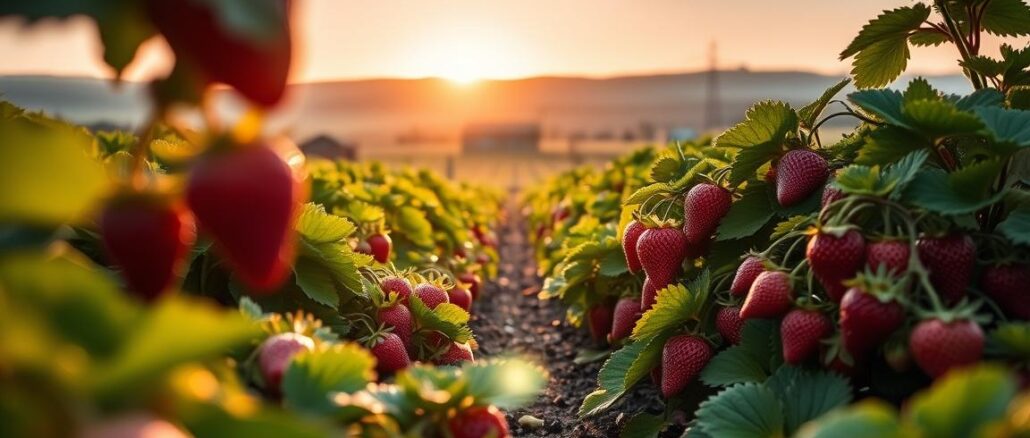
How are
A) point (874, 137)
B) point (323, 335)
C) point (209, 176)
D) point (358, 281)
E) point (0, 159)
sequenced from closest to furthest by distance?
point (0, 159)
point (209, 176)
point (323, 335)
point (874, 137)
point (358, 281)

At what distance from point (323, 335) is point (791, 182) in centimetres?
127

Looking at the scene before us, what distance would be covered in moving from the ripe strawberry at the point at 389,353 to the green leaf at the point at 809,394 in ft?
2.98

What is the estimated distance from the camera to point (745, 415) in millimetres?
1499

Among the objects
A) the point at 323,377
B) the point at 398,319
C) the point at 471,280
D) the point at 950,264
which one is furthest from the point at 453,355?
the point at 471,280

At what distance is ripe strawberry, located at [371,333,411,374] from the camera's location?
2.13 m

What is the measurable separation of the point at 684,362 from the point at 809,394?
Answer: 1.70 feet

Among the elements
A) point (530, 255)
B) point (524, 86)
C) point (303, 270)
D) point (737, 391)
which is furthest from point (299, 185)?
point (524, 86)

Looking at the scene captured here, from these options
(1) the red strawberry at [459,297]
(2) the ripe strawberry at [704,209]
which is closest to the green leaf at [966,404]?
(2) the ripe strawberry at [704,209]

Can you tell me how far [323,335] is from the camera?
1.30 meters

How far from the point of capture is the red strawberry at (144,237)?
2.50 feet

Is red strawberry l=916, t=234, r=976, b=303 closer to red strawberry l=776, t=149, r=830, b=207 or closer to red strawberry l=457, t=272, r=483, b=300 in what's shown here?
red strawberry l=776, t=149, r=830, b=207

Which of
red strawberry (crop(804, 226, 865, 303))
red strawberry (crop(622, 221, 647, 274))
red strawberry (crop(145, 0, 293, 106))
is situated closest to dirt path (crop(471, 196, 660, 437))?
red strawberry (crop(622, 221, 647, 274))

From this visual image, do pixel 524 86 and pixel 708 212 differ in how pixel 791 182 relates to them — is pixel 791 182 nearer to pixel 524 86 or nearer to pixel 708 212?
pixel 708 212

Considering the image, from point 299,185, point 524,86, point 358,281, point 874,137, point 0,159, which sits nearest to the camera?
point 0,159
